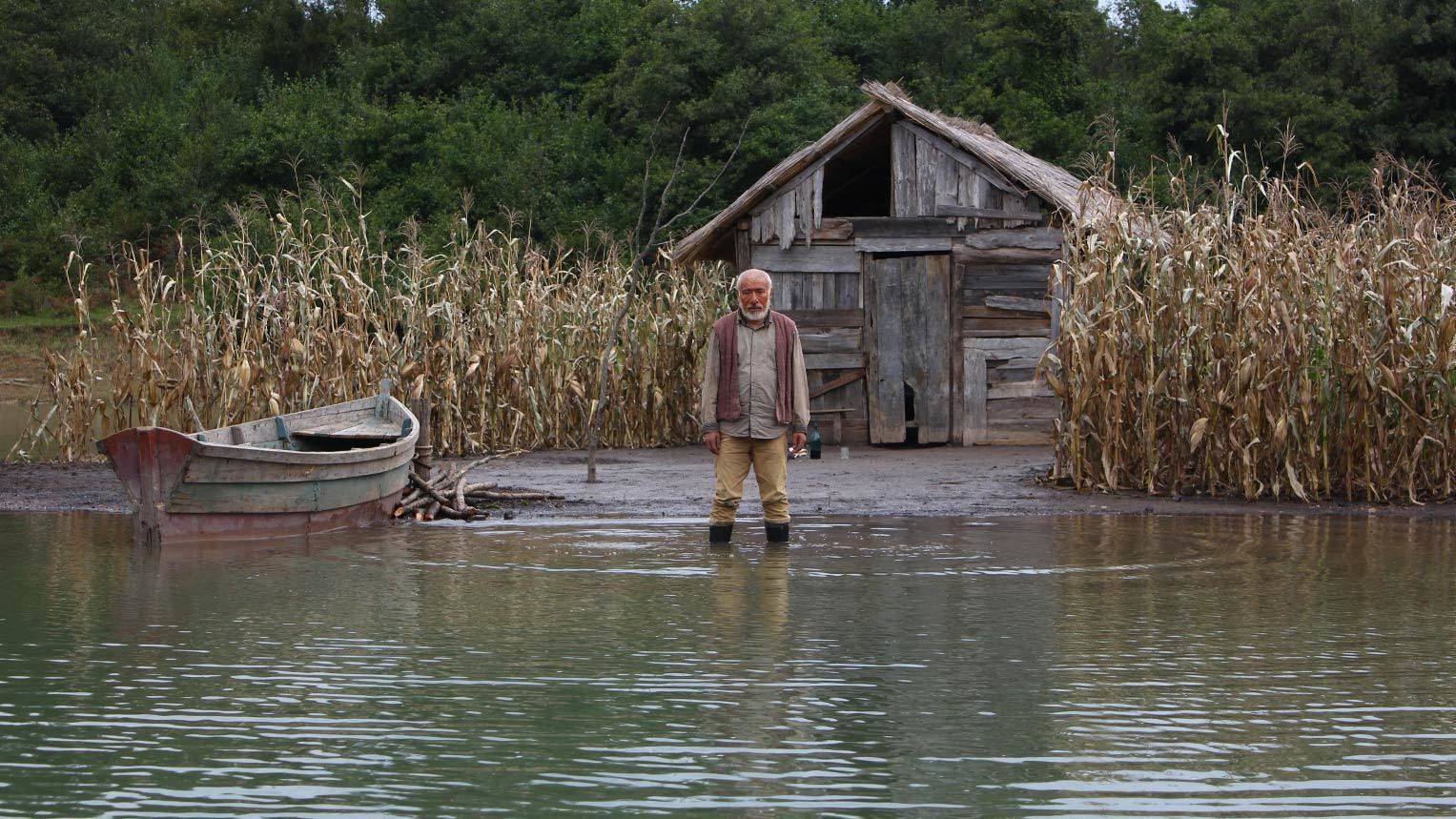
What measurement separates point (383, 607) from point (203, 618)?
2.86ft

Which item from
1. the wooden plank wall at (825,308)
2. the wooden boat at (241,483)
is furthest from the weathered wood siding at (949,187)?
the wooden boat at (241,483)

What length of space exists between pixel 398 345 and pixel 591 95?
1899 cm

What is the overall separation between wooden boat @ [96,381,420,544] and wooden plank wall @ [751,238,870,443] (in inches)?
268

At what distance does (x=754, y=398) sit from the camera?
35.3ft

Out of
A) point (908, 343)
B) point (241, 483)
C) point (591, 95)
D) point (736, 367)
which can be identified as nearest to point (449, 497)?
point (241, 483)

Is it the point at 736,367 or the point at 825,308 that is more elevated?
the point at 825,308

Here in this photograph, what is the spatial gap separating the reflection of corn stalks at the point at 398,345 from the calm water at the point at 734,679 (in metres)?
5.03

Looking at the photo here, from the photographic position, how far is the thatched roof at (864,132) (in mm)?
17891

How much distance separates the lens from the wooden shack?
18594 millimetres

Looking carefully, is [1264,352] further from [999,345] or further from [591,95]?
[591,95]

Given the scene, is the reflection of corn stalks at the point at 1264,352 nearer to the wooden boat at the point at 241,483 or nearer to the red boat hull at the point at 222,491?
the wooden boat at the point at 241,483

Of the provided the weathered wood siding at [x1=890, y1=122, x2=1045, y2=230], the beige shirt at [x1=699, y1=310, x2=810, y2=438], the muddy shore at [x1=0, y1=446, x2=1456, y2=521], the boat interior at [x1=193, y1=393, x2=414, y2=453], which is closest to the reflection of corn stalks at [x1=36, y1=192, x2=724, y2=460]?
the muddy shore at [x1=0, y1=446, x2=1456, y2=521]

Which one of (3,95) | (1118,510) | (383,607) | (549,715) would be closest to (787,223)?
(1118,510)

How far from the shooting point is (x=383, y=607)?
8.65 metres
